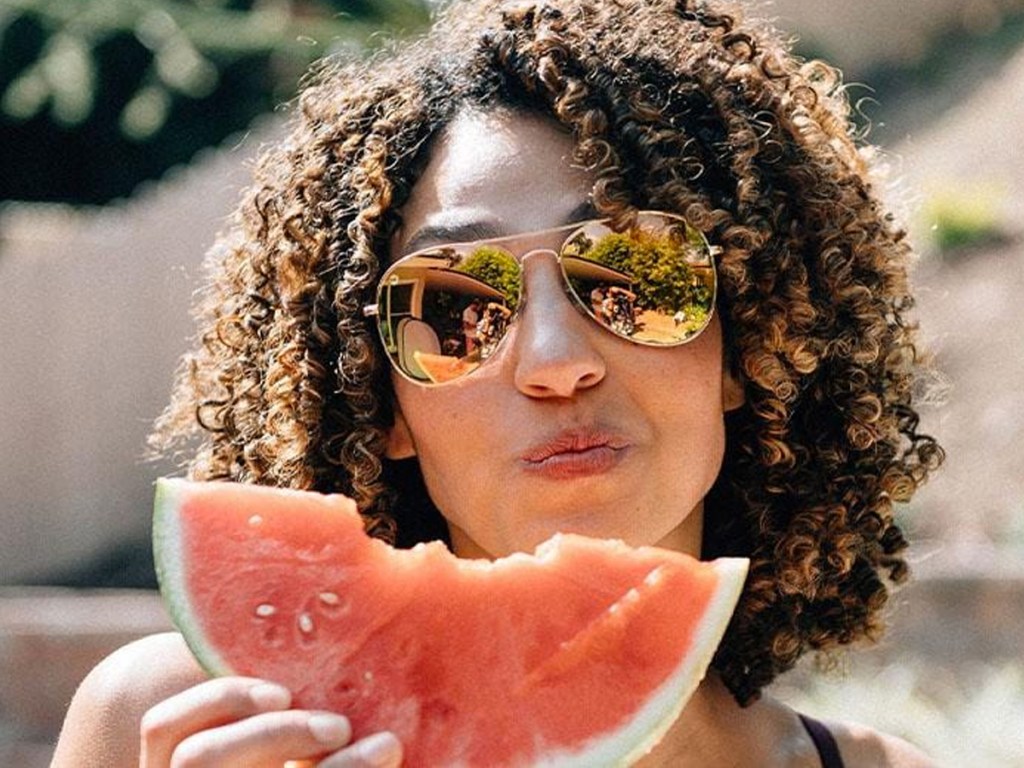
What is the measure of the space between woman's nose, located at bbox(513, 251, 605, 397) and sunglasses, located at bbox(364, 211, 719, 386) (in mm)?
18

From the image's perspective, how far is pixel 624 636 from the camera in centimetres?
237

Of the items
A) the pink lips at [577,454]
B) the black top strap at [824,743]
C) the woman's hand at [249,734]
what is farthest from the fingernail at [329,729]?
the black top strap at [824,743]

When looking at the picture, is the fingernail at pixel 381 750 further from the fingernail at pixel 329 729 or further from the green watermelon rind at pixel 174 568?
the green watermelon rind at pixel 174 568

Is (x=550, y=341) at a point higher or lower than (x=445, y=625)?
higher

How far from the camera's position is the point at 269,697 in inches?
84.3

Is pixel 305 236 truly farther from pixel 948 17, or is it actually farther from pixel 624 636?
pixel 948 17

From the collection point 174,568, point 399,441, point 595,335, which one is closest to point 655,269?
point 595,335

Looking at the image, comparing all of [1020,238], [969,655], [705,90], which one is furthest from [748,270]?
[1020,238]

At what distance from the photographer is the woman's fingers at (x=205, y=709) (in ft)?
6.97

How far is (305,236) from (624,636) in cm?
122

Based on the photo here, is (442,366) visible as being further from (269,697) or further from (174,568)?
(269,697)

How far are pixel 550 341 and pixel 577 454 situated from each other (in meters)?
0.18

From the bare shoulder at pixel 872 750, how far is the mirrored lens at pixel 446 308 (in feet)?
4.52

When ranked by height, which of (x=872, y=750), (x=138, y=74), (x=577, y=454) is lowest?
(x=138, y=74)
